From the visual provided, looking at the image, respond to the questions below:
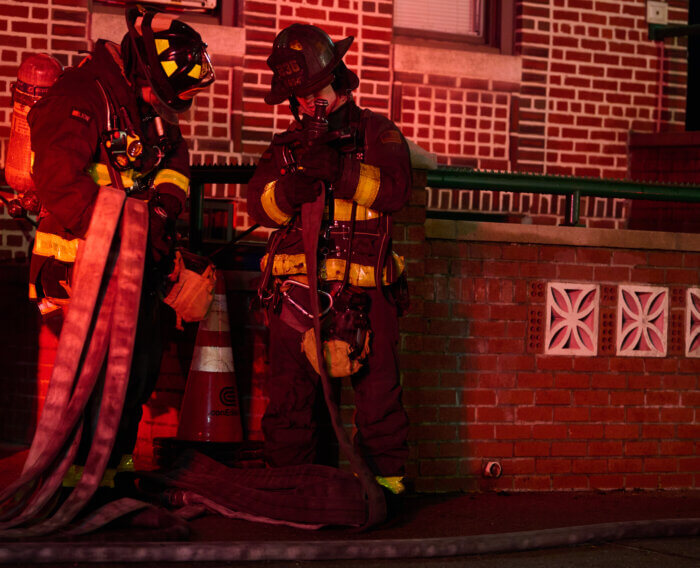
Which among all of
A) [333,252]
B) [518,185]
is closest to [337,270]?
[333,252]

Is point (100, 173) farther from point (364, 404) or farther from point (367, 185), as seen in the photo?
point (364, 404)

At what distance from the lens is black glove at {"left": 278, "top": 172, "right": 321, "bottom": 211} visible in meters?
5.50

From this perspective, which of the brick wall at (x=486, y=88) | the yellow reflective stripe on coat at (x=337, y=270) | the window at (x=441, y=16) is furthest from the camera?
the window at (x=441, y=16)

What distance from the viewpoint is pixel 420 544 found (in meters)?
4.83

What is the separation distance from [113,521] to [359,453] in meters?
1.36

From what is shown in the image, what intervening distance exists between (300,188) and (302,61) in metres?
0.61

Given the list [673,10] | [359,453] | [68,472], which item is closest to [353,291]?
[359,453]

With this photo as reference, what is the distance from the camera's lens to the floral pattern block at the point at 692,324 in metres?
7.29

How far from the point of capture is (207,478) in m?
5.71

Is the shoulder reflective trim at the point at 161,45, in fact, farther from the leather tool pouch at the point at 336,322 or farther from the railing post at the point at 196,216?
the railing post at the point at 196,216

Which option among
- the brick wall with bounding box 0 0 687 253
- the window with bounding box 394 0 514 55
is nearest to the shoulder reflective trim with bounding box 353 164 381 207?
the brick wall with bounding box 0 0 687 253

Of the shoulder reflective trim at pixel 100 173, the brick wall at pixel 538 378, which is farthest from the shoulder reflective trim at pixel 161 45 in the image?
the brick wall at pixel 538 378

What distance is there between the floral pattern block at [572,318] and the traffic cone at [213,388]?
1903mm

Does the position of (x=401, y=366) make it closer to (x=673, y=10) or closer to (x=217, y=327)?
(x=217, y=327)
